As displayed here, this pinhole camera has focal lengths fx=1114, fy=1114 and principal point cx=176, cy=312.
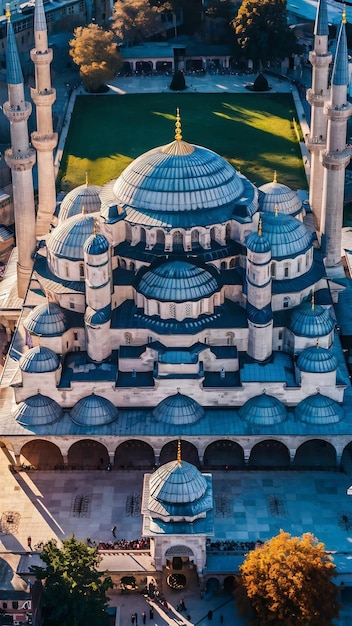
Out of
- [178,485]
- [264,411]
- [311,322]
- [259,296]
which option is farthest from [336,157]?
[178,485]

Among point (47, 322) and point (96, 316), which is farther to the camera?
point (47, 322)

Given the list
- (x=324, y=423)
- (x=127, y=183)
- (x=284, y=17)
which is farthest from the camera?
(x=284, y=17)

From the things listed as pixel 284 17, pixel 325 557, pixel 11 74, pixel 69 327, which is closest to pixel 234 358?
pixel 69 327

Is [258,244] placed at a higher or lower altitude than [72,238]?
lower

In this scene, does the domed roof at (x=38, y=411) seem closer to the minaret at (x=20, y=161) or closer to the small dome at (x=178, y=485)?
the small dome at (x=178, y=485)

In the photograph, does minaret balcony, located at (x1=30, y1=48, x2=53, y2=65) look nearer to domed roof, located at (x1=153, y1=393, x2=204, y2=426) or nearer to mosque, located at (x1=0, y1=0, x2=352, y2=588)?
mosque, located at (x1=0, y1=0, x2=352, y2=588)

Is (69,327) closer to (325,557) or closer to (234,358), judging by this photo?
(234,358)

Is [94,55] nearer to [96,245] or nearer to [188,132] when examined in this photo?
[188,132]
